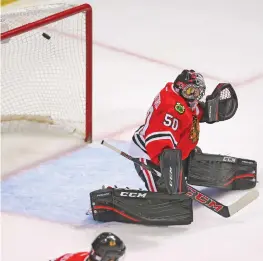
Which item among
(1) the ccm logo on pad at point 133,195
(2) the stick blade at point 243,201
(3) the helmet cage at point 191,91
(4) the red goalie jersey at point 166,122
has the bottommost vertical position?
(2) the stick blade at point 243,201

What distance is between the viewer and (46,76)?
181 inches

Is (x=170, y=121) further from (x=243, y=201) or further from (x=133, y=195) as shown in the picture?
(x=243, y=201)

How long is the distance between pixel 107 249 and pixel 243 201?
54.2 inches

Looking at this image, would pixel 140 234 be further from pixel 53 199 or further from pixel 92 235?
pixel 53 199

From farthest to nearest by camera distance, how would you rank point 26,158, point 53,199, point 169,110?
1. point 26,158
2. point 53,199
3. point 169,110

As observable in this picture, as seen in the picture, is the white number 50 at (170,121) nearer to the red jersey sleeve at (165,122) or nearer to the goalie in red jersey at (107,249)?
the red jersey sleeve at (165,122)

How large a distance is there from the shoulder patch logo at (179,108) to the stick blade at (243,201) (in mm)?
488

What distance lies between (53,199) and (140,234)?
47 cm

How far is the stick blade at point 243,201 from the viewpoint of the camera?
11.9 feet

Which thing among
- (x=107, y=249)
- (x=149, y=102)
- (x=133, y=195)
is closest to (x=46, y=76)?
(x=149, y=102)

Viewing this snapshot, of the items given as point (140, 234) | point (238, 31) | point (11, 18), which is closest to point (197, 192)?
point (140, 234)

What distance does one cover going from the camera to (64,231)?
3.49 m

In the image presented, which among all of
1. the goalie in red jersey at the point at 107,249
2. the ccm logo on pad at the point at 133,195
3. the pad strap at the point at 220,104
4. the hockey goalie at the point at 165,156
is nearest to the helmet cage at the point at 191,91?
the hockey goalie at the point at 165,156

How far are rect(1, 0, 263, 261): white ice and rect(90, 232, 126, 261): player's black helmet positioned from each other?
0.84 meters
